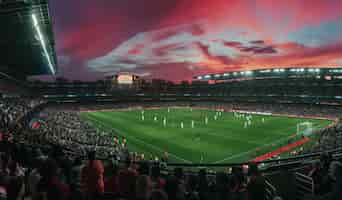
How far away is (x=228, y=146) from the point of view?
29.3 metres

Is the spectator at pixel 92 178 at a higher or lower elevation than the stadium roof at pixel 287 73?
lower

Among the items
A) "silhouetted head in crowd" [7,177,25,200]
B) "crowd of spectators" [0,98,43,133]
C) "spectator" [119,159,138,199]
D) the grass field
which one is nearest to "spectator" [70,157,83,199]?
"spectator" [119,159,138,199]

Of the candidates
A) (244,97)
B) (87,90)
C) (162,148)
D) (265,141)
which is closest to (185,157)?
(162,148)

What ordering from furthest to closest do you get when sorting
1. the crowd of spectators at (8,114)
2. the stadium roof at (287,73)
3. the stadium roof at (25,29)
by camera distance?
the stadium roof at (287,73), the stadium roof at (25,29), the crowd of spectators at (8,114)

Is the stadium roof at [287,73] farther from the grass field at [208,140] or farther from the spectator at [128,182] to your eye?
the spectator at [128,182]

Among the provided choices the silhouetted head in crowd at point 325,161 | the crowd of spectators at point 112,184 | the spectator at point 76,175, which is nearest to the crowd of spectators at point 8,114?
the spectator at point 76,175

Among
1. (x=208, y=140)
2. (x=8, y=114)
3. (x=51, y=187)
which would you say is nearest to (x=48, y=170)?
(x=51, y=187)

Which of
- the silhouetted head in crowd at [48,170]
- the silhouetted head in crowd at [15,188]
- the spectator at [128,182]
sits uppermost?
the silhouetted head in crowd at [48,170]

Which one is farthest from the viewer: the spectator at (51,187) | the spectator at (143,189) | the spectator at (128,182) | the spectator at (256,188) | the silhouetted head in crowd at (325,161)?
the silhouetted head in crowd at (325,161)

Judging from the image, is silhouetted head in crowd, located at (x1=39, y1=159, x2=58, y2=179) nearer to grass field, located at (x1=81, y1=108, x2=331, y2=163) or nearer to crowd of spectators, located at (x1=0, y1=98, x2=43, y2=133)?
crowd of spectators, located at (x1=0, y1=98, x2=43, y2=133)

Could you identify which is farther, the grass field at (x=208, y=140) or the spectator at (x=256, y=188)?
the grass field at (x=208, y=140)

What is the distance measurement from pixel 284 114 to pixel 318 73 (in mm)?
26332

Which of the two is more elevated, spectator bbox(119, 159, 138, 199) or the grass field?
spectator bbox(119, 159, 138, 199)

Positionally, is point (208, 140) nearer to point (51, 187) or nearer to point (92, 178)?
point (92, 178)
